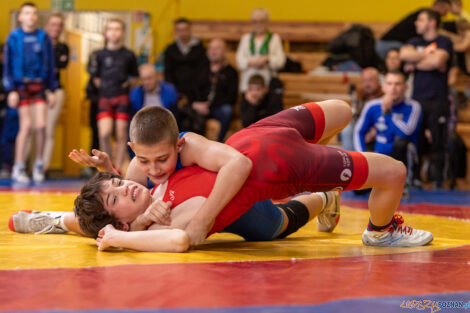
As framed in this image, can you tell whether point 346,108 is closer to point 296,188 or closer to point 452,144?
point 296,188

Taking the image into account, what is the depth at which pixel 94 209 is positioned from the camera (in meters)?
2.84

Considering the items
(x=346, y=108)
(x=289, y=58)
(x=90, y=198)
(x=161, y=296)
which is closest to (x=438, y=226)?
(x=346, y=108)

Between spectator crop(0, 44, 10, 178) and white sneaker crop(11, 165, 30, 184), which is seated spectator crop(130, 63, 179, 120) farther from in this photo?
spectator crop(0, 44, 10, 178)

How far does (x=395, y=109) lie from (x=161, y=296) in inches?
205

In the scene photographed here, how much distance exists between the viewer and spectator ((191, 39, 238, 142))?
8.35 m

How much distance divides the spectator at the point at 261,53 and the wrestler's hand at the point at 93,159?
517cm

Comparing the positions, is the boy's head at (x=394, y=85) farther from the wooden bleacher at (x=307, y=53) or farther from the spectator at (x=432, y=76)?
the wooden bleacher at (x=307, y=53)

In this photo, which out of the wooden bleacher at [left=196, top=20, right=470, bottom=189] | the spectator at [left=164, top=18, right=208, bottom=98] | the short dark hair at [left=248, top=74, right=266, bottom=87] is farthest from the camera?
the wooden bleacher at [left=196, top=20, right=470, bottom=189]

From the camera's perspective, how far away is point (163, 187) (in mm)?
2893

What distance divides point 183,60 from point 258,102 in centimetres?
145

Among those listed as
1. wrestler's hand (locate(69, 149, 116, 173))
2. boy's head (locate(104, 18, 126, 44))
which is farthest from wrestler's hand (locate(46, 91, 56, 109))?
wrestler's hand (locate(69, 149, 116, 173))

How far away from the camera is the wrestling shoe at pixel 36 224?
3.37 m

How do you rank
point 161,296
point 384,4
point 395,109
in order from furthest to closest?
point 384,4 → point 395,109 → point 161,296

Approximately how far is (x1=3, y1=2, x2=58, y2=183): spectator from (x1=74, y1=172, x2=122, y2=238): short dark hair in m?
4.77
